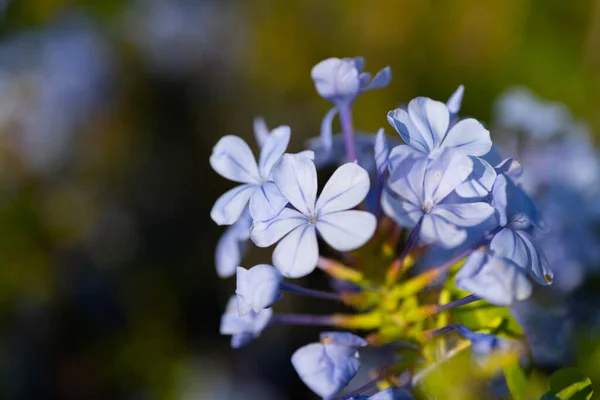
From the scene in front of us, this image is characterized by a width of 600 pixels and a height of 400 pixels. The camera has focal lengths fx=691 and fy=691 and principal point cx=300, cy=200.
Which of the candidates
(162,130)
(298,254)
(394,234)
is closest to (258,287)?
(298,254)

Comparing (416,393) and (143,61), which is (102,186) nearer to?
(143,61)

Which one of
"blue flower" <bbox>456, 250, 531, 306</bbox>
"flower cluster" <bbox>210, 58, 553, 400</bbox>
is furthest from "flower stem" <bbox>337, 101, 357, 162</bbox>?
Answer: "blue flower" <bbox>456, 250, 531, 306</bbox>

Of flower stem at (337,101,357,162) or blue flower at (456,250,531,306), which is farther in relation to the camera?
flower stem at (337,101,357,162)

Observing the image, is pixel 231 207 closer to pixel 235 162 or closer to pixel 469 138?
pixel 235 162

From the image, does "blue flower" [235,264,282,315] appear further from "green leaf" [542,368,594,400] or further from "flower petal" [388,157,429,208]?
"green leaf" [542,368,594,400]

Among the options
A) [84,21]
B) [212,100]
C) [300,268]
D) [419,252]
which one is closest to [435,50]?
[212,100]
